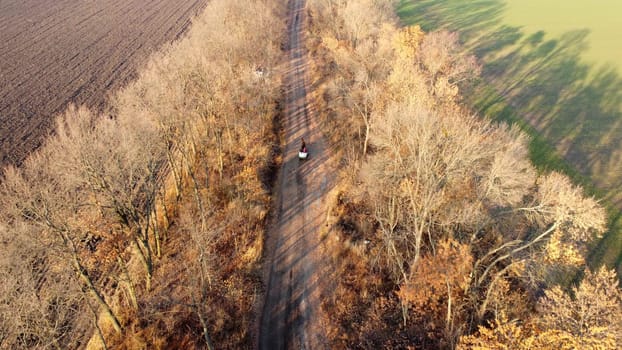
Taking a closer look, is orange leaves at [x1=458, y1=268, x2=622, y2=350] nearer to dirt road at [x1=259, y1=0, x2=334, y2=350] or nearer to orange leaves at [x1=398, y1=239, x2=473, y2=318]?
orange leaves at [x1=398, y1=239, x2=473, y2=318]

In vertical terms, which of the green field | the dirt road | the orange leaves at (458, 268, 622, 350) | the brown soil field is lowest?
the green field

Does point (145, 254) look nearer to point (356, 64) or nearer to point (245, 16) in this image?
point (356, 64)

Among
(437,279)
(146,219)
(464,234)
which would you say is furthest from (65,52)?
(437,279)

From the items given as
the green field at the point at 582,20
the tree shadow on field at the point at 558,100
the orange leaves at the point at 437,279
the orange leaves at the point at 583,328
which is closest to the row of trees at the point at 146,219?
the orange leaves at the point at 437,279

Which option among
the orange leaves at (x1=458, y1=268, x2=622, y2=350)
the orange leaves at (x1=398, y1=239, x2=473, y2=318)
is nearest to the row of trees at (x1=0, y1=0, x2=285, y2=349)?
the orange leaves at (x1=398, y1=239, x2=473, y2=318)

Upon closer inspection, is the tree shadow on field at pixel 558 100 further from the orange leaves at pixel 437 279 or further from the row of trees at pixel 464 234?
the orange leaves at pixel 437 279

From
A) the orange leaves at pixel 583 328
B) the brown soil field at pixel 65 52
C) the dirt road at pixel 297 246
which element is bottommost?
the dirt road at pixel 297 246
